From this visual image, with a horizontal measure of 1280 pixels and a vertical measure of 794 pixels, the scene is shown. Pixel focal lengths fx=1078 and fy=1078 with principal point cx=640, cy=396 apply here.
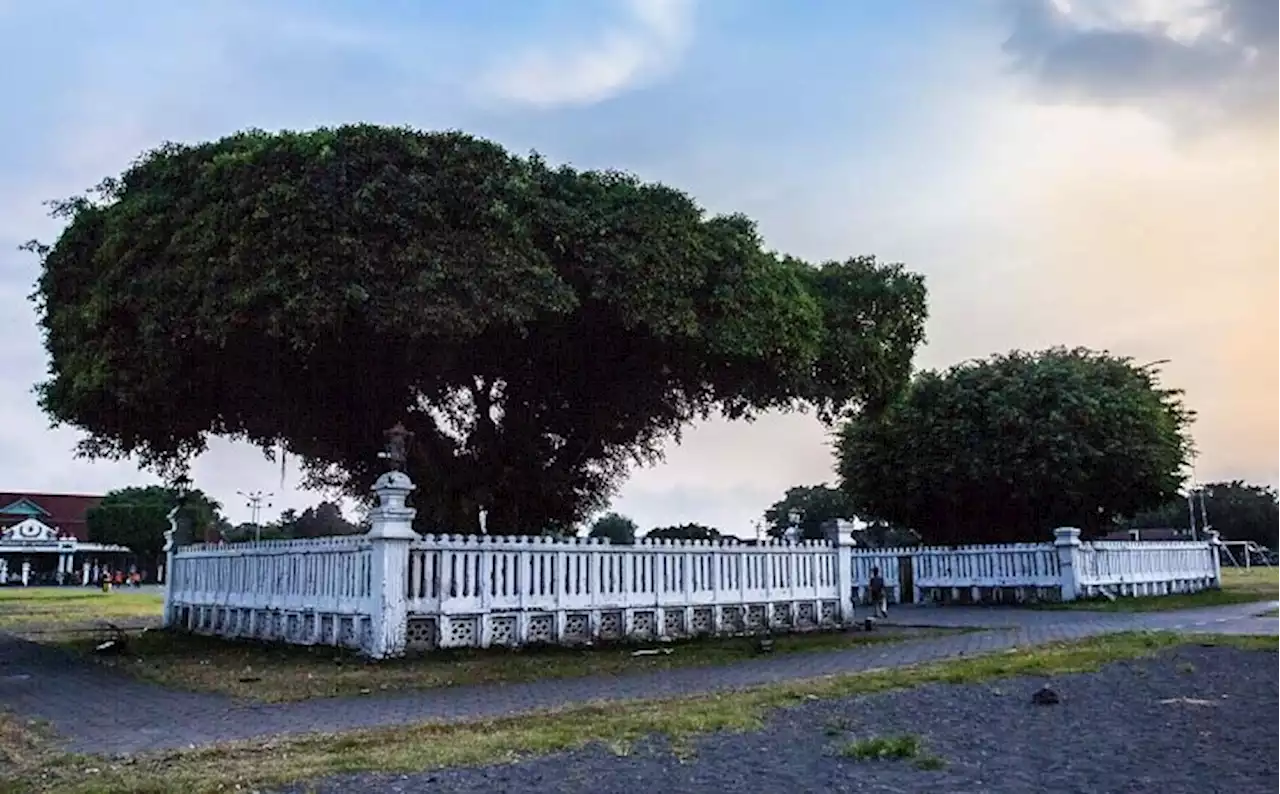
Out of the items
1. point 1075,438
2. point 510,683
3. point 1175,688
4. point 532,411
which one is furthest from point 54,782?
point 1075,438

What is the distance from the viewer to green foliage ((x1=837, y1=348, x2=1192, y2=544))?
26.1 meters

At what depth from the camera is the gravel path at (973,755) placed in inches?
198

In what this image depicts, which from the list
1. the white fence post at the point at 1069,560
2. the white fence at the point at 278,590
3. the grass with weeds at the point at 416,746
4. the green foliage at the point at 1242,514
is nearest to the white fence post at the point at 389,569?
the white fence at the point at 278,590

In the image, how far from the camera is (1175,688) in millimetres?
8438

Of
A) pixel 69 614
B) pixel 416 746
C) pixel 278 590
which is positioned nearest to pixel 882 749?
pixel 416 746

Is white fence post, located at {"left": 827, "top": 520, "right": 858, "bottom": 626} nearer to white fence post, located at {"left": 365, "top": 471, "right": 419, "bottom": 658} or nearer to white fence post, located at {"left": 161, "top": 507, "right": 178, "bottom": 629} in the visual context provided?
white fence post, located at {"left": 365, "top": 471, "right": 419, "bottom": 658}

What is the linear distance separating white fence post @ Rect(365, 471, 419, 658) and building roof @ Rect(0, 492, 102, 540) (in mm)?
69365

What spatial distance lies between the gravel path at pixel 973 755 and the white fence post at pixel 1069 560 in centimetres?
1545

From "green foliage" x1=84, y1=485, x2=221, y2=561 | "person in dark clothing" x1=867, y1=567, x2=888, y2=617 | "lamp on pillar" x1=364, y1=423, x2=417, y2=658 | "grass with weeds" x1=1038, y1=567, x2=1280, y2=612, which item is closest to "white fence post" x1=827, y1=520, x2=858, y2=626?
"person in dark clothing" x1=867, y1=567, x2=888, y2=617

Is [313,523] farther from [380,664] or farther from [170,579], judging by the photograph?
[380,664]

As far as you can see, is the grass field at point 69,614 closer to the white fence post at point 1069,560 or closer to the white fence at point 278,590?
the white fence at point 278,590

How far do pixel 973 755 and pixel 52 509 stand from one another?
82.6 m

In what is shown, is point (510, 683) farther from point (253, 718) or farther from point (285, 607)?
point (285, 607)

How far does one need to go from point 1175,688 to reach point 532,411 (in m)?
12.2
